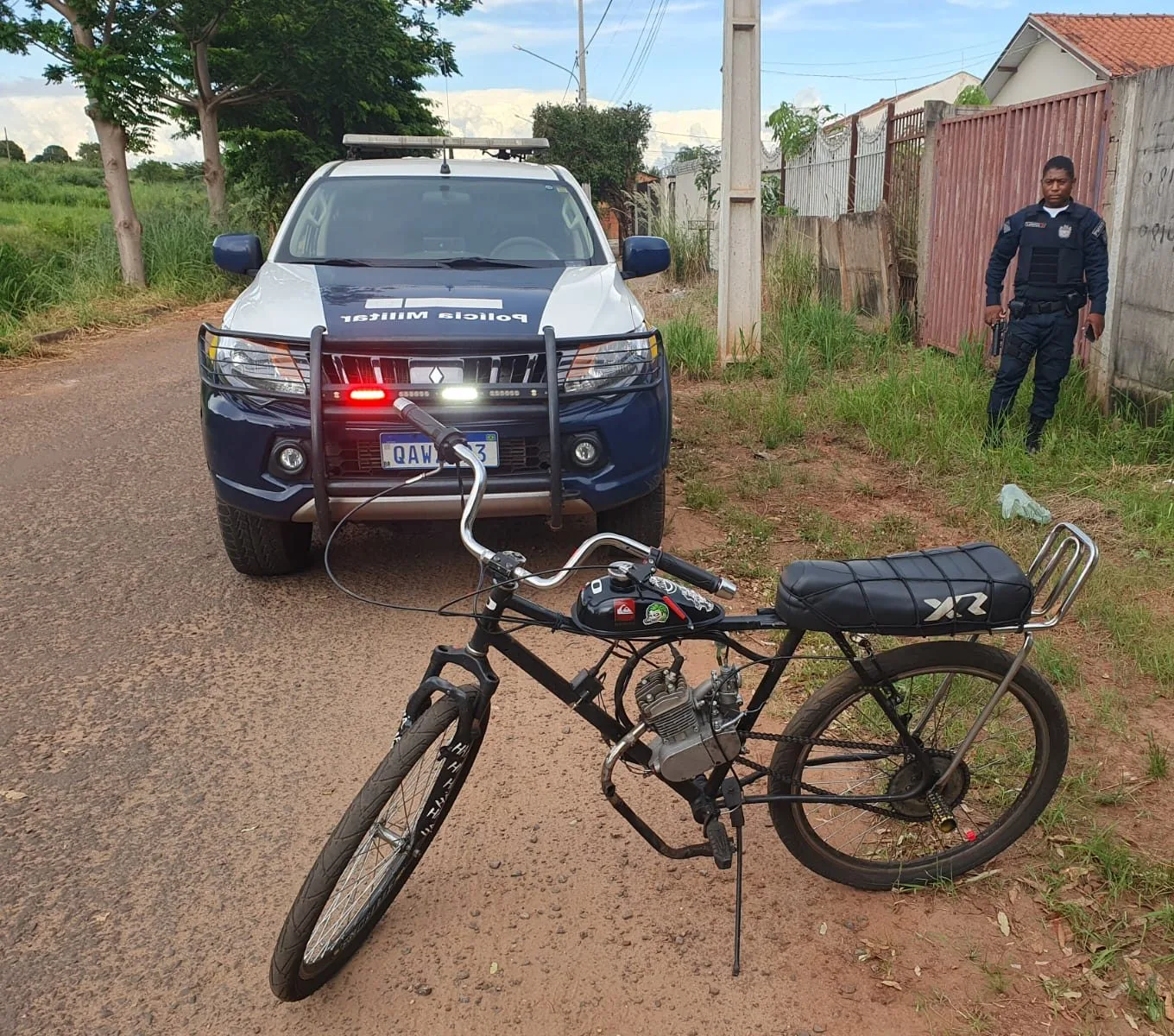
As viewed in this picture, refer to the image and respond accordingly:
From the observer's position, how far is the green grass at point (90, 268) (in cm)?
1188

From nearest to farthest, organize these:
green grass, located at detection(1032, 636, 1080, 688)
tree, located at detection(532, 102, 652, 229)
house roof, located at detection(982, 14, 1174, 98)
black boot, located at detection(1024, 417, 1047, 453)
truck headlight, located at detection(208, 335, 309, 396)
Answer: green grass, located at detection(1032, 636, 1080, 688)
truck headlight, located at detection(208, 335, 309, 396)
black boot, located at detection(1024, 417, 1047, 453)
house roof, located at detection(982, 14, 1174, 98)
tree, located at detection(532, 102, 652, 229)

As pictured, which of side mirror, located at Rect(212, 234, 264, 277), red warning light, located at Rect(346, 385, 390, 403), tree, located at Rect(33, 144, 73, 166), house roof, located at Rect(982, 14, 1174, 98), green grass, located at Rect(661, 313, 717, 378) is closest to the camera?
red warning light, located at Rect(346, 385, 390, 403)

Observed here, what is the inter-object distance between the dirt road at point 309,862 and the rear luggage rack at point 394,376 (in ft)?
2.29

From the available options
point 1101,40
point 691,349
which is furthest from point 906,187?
point 1101,40

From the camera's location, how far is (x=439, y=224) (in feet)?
16.9

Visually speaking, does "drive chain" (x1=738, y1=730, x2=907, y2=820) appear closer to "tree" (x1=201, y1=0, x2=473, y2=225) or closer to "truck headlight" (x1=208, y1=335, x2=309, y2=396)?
"truck headlight" (x1=208, y1=335, x2=309, y2=396)

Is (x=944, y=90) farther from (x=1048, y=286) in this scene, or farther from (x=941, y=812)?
(x=941, y=812)

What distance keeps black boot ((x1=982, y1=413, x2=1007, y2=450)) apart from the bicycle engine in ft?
13.5

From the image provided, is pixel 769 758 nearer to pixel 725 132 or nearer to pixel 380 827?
pixel 380 827

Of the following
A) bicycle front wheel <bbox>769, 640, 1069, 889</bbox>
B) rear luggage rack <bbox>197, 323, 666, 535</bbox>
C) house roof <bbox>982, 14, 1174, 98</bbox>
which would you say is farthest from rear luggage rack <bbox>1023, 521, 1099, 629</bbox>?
house roof <bbox>982, 14, 1174, 98</bbox>

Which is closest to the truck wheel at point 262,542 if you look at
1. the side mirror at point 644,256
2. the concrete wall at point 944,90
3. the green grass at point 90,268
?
the side mirror at point 644,256

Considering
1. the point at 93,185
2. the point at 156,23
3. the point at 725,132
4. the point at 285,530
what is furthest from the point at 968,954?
the point at 93,185

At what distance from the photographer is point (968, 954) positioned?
2338 millimetres

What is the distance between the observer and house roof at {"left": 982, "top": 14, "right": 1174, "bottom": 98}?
26.7 metres
